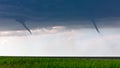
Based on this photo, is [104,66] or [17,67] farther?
[17,67]

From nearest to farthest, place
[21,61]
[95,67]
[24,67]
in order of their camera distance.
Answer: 1. [95,67]
2. [24,67]
3. [21,61]

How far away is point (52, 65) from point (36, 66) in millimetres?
1663

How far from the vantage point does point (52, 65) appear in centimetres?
3278

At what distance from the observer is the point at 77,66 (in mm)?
31812

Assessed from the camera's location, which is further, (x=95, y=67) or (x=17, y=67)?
(x=17, y=67)

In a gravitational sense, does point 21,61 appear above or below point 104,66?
above

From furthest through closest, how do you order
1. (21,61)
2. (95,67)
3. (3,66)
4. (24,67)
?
(21,61) → (3,66) → (24,67) → (95,67)

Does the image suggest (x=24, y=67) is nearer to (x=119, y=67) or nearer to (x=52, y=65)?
(x=52, y=65)

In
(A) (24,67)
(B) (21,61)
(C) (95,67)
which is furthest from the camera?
(B) (21,61)

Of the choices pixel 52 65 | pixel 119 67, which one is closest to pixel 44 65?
pixel 52 65

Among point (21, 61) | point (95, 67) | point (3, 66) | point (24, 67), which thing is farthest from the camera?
point (21, 61)

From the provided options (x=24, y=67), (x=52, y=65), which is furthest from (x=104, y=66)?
(x=24, y=67)

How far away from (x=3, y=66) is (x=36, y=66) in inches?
174

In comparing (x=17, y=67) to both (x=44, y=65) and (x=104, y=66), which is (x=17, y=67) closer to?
(x=44, y=65)
